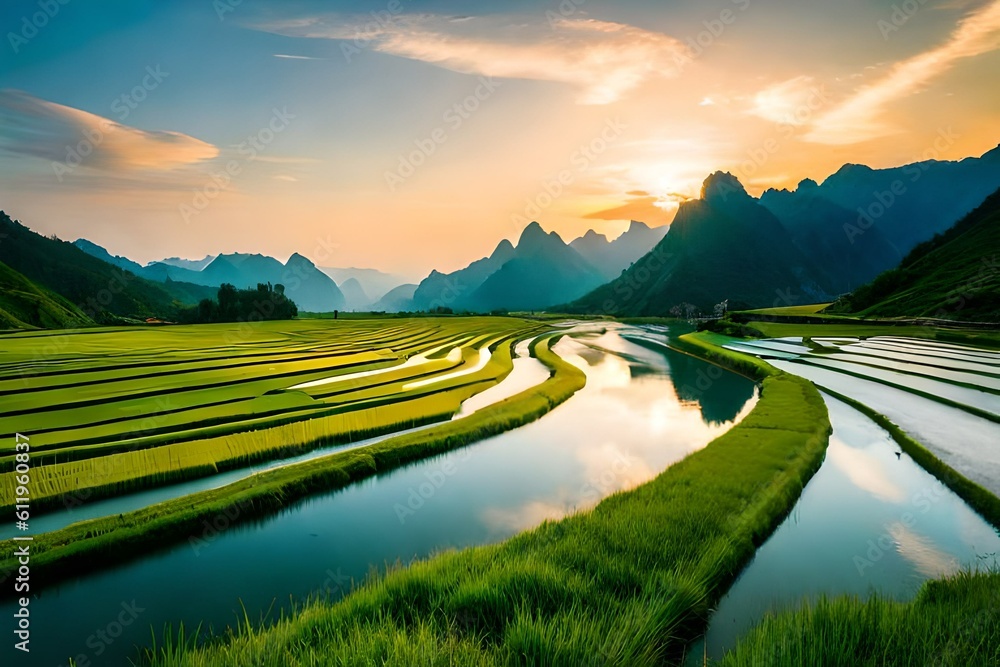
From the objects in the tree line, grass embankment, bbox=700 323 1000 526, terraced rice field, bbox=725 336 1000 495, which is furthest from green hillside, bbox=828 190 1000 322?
the tree line

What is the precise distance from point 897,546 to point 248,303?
94453 millimetres

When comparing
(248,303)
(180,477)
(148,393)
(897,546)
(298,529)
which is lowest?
(897,546)

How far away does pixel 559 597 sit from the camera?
582 centimetres

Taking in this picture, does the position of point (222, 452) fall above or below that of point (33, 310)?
below

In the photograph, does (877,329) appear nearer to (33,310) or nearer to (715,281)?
(33,310)

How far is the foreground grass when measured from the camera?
4227 millimetres

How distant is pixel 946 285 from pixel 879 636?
245ft

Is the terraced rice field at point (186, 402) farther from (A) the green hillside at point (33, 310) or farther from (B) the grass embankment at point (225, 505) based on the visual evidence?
(A) the green hillside at point (33, 310)

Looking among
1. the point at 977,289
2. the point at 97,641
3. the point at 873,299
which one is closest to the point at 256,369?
the point at 97,641

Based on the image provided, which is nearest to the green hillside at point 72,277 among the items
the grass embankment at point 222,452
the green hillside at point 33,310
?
the green hillside at point 33,310

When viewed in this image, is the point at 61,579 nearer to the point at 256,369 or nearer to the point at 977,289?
the point at 256,369

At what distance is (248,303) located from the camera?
8456cm
